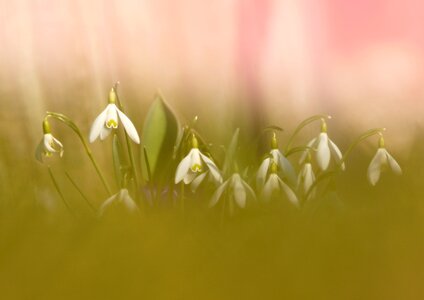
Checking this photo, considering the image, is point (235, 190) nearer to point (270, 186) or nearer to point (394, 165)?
point (270, 186)

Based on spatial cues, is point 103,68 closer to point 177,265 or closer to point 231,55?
point 231,55

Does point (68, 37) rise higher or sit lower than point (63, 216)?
higher

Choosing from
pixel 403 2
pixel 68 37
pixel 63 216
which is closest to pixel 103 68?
pixel 68 37

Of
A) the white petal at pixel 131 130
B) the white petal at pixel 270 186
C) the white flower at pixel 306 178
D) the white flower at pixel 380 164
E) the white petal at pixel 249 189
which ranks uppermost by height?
the white petal at pixel 131 130

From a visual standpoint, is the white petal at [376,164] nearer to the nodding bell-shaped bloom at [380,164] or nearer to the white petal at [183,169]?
the nodding bell-shaped bloom at [380,164]

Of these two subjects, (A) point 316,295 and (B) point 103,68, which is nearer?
(A) point 316,295

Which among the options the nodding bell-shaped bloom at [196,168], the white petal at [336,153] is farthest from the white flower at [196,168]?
the white petal at [336,153]
